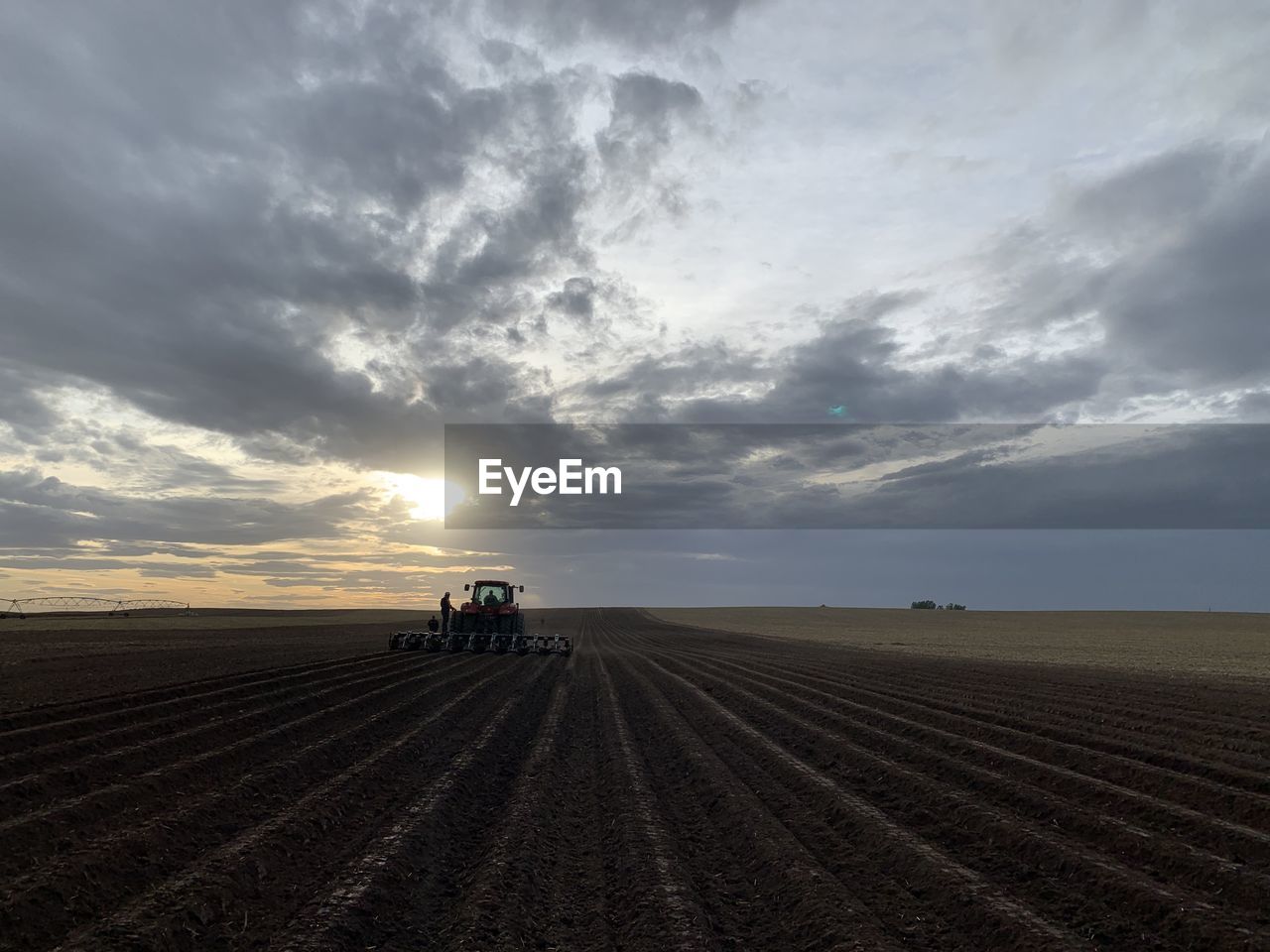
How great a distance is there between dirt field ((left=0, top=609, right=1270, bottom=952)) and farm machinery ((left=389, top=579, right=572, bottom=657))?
47.5ft

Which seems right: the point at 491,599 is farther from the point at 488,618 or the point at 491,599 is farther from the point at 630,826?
the point at 630,826

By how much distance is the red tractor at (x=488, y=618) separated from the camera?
103 feet

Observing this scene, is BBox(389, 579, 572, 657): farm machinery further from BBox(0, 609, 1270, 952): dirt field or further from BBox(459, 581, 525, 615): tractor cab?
BBox(0, 609, 1270, 952): dirt field

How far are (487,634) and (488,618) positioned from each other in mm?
694

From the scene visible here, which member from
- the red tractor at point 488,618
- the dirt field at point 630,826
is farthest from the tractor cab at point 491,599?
the dirt field at point 630,826

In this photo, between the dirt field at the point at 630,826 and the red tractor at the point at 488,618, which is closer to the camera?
the dirt field at the point at 630,826

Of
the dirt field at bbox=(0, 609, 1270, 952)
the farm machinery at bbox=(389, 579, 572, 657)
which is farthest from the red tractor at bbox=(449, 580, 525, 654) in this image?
the dirt field at bbox=(0, 609, 1270, 952)

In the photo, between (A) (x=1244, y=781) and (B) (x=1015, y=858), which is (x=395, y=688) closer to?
(B) (x=1015, y=858)

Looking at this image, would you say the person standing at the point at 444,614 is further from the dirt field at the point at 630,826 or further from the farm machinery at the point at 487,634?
the dirt field at the point at 630,826

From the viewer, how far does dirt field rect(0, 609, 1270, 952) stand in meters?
6.06

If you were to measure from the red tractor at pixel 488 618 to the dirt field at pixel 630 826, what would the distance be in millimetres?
14536

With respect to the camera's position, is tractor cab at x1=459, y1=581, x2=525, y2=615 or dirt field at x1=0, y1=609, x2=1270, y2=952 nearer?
dirt field at x1=0, y1=609, x2=1270, y2=952

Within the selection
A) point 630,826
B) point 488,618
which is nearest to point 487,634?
point 488,618

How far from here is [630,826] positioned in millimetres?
8688
